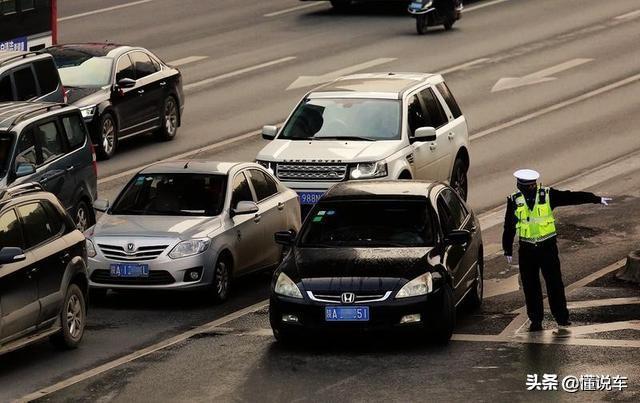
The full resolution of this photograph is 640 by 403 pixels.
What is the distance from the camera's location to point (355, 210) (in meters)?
18.2

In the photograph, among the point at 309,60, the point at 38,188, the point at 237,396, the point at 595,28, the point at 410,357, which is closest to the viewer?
the point at 237,396

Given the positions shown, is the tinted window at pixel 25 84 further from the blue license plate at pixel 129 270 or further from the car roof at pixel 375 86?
the blue license plate at pixel 129 270

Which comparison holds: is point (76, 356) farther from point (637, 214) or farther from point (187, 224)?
point (637, 214)

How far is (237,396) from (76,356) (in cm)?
258

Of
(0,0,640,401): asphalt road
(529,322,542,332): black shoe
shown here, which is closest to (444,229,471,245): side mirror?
(0,0,640,401): asphalt road

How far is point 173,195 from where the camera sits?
67.4ft

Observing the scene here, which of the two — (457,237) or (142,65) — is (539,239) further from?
(142,65)

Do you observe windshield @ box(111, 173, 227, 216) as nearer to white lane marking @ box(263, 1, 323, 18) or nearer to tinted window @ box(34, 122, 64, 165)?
tinted window @ box(34, 122, 64, 165)

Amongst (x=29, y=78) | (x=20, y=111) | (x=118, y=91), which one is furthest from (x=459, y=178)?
(x=118, y=91)

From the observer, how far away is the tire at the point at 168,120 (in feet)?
101

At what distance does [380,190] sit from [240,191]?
2.66m

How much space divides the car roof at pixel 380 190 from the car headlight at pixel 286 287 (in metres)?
1.62

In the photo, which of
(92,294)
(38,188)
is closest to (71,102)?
(92,294)

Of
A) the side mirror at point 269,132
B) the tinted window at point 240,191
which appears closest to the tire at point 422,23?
the side mirror at point 269,132
